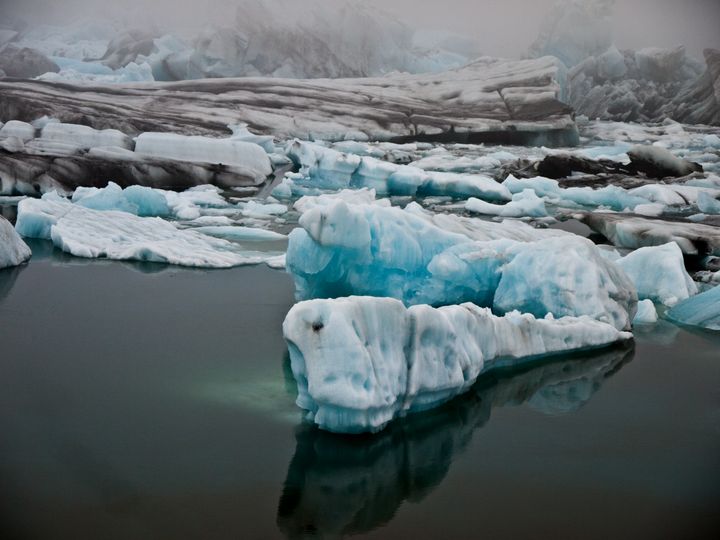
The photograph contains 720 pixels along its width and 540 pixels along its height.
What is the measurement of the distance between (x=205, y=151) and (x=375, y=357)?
874cm

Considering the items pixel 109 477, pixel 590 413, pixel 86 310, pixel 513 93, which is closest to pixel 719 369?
pixel 590 413

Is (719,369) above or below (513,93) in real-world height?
above

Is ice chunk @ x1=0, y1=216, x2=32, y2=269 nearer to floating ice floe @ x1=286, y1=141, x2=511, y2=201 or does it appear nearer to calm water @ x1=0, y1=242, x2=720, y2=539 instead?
calm water @ x1=0, y1=242, x2=720, y2=539

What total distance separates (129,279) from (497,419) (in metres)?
3.58

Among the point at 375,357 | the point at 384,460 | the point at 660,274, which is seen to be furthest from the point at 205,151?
the point at 384,460

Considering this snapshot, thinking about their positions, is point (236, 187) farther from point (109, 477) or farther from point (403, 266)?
point (109, 477)

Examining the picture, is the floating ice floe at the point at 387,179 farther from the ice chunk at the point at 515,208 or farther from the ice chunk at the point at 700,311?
the ice chunk at the point at 700,311

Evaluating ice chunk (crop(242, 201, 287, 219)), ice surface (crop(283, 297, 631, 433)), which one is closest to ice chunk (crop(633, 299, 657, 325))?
ice surface (crop(283, 297, 631, 433))

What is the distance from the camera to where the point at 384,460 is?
354cm

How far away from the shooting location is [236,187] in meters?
11.7

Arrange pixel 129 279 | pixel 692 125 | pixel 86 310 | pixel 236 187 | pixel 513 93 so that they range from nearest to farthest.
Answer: pixel 86 310 → pixel 129 279 → pixel 236 187 → pixel 513 93 → pixel 692 125

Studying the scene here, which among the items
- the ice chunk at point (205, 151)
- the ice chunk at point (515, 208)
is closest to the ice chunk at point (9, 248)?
the ice chunk at point (205, 151)

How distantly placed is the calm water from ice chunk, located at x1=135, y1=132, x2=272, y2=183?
6509 mm

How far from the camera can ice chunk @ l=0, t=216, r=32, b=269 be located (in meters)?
6.64
